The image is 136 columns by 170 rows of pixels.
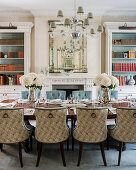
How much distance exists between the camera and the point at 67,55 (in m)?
5.39

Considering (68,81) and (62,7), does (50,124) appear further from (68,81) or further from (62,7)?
(62,7)

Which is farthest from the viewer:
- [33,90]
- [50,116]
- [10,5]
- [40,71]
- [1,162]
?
[40,71]

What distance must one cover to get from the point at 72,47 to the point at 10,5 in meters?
1.97

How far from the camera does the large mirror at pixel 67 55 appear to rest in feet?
17.5

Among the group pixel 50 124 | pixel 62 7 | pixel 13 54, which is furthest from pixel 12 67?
pixel 50 124

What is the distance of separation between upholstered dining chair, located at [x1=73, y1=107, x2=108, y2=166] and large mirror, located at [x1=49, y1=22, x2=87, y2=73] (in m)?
3.06

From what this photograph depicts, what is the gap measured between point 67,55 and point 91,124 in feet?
10.9

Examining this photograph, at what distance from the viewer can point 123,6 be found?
4.88m

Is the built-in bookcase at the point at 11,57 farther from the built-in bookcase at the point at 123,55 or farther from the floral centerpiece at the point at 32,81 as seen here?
the built-in bookcase at the point at 123,55

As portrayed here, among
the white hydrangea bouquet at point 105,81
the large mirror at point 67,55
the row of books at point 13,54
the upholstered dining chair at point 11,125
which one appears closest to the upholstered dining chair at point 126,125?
the white hydrangea bouquet at point 105,81

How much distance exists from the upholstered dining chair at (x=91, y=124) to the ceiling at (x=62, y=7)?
323 centimetres

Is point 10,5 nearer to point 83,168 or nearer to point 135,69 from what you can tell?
point 135,69

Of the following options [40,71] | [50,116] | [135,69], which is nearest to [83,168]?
[50,116]

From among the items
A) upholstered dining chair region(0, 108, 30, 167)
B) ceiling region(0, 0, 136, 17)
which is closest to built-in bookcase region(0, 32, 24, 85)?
ceiling region(0, 0, 136, 17)
